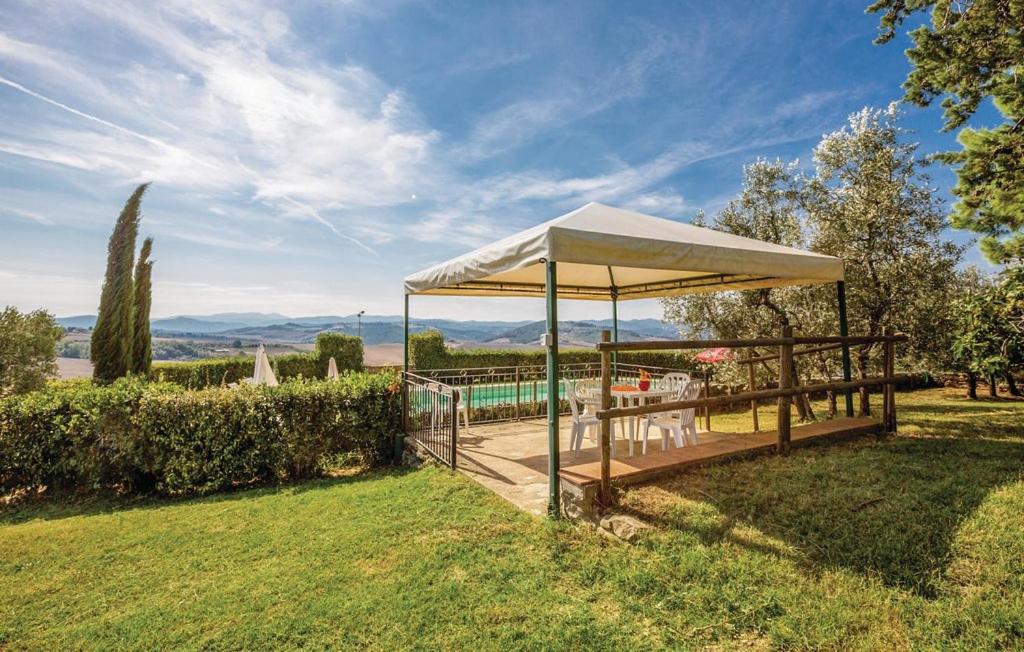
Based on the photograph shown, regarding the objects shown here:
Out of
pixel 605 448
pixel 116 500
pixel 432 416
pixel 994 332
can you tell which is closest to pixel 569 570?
pixel 605 448

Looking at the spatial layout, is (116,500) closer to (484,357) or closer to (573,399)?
(573,399)

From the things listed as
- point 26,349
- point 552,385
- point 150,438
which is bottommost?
point 150,438

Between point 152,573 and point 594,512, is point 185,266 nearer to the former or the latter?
point 152,573

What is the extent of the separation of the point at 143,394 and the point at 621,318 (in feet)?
27.6

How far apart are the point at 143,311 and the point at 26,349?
6.55 m

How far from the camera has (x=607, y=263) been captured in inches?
167

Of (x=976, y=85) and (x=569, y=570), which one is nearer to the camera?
(x=569, y=570)

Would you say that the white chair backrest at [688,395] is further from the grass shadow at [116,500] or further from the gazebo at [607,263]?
the grass shadow at [116,500]

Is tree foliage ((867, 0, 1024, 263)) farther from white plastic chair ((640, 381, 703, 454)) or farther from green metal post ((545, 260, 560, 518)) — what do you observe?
green metal post ((545, 260, 560, 518))

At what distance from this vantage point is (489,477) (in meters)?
5.33

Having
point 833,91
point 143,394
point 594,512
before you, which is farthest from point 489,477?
point 833,91

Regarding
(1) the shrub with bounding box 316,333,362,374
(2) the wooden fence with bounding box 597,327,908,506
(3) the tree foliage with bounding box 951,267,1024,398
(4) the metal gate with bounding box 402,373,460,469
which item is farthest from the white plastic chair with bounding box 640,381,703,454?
(1) the shrub with bounding box 316,333,362,374

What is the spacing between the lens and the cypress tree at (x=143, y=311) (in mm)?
15852

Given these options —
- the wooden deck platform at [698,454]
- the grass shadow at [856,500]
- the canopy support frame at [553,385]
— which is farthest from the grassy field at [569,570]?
the canopy support frame at [553,385]
